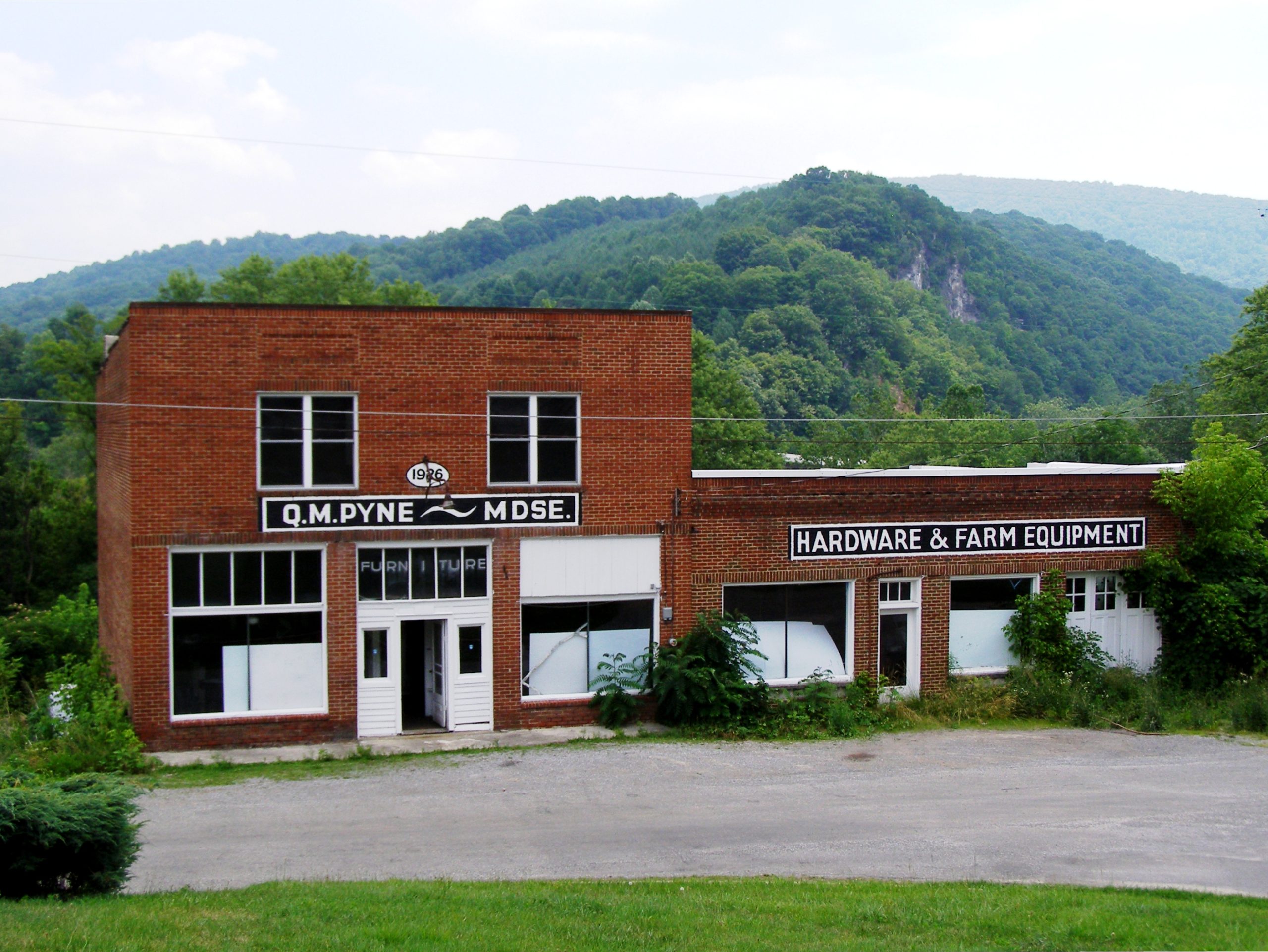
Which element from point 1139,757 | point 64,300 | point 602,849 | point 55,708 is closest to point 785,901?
point 602,849

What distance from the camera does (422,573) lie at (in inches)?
739

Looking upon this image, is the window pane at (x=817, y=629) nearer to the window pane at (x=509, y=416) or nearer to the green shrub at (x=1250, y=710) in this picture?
the window pane at (x=509, y=416)

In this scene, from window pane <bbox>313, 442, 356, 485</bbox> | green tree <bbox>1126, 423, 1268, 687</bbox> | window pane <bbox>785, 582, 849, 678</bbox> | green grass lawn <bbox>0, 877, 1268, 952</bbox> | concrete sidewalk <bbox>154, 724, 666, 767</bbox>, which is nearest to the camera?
green grass lawn <bbox>0, 877, 1268, 952</bbox>

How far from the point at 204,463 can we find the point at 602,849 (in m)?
8.74

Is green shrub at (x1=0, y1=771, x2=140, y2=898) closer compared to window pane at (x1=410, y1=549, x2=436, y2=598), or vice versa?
green shrub at (x1=0, y1=771, x2=140, y2=898)

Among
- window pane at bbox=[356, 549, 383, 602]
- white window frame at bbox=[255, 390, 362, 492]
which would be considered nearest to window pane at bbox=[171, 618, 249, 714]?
white window frame at bbox=[255, 390, 362, 492]

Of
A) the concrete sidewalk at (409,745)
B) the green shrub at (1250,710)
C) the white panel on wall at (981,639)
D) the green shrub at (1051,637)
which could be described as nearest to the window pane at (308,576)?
the concrete sidewalk at (409,745)

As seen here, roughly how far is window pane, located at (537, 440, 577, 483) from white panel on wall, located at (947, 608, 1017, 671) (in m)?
7.25

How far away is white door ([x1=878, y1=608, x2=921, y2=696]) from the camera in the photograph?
2084 cm

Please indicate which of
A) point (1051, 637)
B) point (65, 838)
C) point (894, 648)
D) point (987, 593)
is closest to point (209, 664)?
point (65, 838)

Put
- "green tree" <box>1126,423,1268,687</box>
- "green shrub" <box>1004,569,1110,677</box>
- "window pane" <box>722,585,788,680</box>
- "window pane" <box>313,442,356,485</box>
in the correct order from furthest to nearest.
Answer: "green tree" <box>1126,423,1268,687</box>, "green shrub" <box>1004,569,1110,677</box>, "window pane" <box>722,585,788,680</box>, "window pane" <box>313,442,356,485</box>

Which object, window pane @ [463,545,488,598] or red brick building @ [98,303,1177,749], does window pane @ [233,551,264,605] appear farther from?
window pane @ [463,545,488,598]

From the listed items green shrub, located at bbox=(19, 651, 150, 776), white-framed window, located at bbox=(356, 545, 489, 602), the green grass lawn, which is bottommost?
green shrub, located at bbox=(19, 651, 150, 776)

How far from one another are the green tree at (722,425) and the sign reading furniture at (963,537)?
1047 inches
